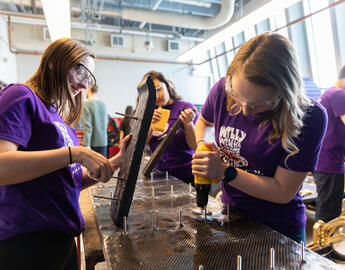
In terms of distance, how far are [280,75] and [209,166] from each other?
1.22ft

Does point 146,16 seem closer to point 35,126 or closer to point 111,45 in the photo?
point 111,45

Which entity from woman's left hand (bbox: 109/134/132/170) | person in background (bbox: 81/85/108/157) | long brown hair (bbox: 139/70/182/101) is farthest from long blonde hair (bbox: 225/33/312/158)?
person in background (bbox: 81/85/108/157)

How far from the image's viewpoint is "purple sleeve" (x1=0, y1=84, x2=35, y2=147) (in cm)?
70

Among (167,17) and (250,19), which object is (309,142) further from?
(167,17)

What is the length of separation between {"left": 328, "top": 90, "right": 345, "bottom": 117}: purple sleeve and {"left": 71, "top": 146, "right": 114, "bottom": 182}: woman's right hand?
6.75 feet

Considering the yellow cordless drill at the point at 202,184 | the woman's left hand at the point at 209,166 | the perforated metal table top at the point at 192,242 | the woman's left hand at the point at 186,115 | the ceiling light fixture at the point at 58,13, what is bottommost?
the perforated metal table top at the point at 192,242

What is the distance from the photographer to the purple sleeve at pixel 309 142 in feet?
2.94

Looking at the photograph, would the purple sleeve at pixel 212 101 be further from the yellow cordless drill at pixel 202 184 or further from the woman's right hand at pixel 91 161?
the woman's right hand at pixel 91 161

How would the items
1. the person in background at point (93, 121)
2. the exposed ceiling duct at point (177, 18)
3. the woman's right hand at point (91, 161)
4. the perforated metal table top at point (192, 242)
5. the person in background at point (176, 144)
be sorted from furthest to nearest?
the exposed ceiling duct at point (177, 18) → the person in background at point (93, 121) → the person in background at point (176, 144) → the woman's right hand at point (91, 161) → the perforated metal table top at point (192, 242)

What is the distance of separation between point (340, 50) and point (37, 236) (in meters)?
5.39

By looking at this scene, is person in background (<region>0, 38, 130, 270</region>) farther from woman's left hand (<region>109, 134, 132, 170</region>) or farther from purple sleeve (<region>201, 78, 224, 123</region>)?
purple sleeve (<region>201, 78, 224, 123</region>)

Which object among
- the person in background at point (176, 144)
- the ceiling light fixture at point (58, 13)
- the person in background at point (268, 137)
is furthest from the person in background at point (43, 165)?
the ceiling light fixture at point (58, 13)

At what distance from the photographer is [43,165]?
726 millimetres

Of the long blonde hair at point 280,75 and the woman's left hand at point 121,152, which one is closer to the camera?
the long blonde hair at point 280,75
